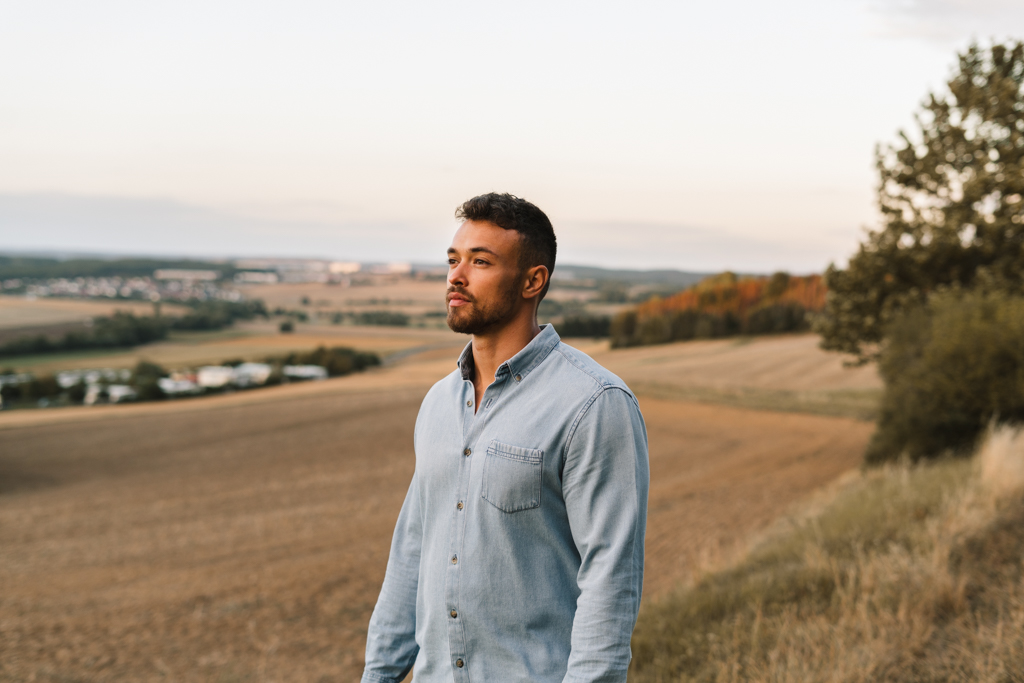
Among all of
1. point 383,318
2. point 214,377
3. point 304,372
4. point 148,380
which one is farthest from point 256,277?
point 148,380

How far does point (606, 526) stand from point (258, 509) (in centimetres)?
1945

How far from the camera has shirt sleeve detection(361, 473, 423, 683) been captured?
2205 millimetres

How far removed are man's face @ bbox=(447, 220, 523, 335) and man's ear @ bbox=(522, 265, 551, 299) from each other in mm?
24

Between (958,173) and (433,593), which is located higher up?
(958,173)

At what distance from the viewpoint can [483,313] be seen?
1942 millimetres

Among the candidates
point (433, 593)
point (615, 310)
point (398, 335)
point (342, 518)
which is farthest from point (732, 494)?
point (398, 335)

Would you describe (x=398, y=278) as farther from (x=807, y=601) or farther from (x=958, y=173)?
(x=807, y=601)

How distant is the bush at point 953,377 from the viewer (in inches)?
536

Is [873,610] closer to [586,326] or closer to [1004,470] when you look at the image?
[1004,470]

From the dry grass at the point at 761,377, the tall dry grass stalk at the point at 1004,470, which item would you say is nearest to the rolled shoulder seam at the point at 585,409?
the tall dry grass stalk at the point at 1004,470

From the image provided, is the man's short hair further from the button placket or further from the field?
the field

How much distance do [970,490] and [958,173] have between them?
14.0 m

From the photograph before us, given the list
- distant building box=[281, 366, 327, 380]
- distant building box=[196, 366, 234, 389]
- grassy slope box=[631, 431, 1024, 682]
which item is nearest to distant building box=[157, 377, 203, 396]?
distant building box=[196, 366, 234, 389]

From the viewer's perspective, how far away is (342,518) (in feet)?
57.9
